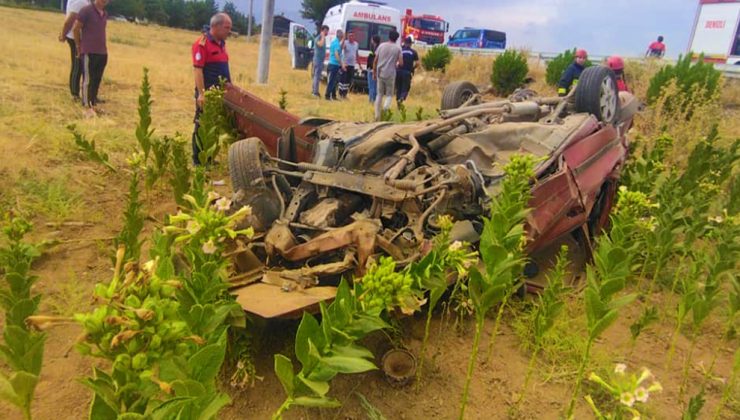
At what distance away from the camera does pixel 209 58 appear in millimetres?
5949

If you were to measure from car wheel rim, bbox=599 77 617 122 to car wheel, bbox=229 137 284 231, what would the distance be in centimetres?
372

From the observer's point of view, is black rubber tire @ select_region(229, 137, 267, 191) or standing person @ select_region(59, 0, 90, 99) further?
standing person @ select_region(59, 0, 90, 99)

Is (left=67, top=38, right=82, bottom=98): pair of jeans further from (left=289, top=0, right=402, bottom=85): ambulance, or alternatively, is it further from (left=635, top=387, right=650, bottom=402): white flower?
(left=289, top=0, right=402, bottom=85): ambulance

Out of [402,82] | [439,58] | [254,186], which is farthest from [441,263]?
[439,58]

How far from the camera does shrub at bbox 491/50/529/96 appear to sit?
16.9m

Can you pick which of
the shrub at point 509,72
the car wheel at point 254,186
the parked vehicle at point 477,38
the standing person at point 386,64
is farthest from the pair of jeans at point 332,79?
the parked vehicle at point 477,38

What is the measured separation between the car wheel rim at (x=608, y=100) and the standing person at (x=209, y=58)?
4.16 m

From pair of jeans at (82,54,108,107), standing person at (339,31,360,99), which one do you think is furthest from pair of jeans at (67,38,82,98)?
standing person at (339,31,360,99)

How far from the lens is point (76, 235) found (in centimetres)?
442

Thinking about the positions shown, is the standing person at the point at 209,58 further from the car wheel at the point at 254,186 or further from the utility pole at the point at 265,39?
the utility pole at the point at 265,39

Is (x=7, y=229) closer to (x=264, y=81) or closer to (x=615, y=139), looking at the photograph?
(x=615, y=139)

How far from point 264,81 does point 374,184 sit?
35.0 ft

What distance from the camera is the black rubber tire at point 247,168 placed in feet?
12.0

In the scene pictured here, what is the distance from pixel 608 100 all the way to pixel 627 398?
489cm
